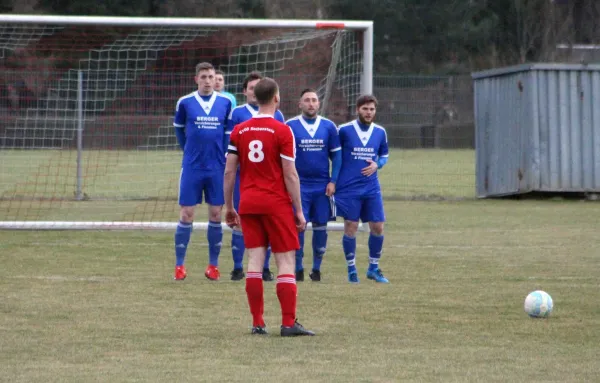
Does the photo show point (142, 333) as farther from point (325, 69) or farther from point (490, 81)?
point (490, 81)

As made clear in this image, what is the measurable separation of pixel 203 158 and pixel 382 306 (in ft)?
9.09

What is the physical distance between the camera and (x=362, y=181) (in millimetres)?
11273

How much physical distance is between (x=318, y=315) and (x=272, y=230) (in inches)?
45.1

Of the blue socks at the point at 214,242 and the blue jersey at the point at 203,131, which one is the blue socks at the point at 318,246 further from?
the blue jersey at the point at 203,131

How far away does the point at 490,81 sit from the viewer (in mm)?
23828

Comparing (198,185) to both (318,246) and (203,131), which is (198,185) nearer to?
(203,131)

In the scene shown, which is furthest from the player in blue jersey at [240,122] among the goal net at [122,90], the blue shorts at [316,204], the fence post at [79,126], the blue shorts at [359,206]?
the fence post at [79,126]

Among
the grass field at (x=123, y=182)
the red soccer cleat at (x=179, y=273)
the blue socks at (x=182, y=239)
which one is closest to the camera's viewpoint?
the red soccer cleat at (x=179, y=273)

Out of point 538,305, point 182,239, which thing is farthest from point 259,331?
point 182,239

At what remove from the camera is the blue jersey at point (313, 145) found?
Result: 1113cm

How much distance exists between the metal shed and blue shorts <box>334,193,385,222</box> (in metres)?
11.7

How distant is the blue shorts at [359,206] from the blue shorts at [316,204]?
0.38 feet

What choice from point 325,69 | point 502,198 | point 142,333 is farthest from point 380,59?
point 142,333

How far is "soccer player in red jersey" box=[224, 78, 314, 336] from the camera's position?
311 inches
